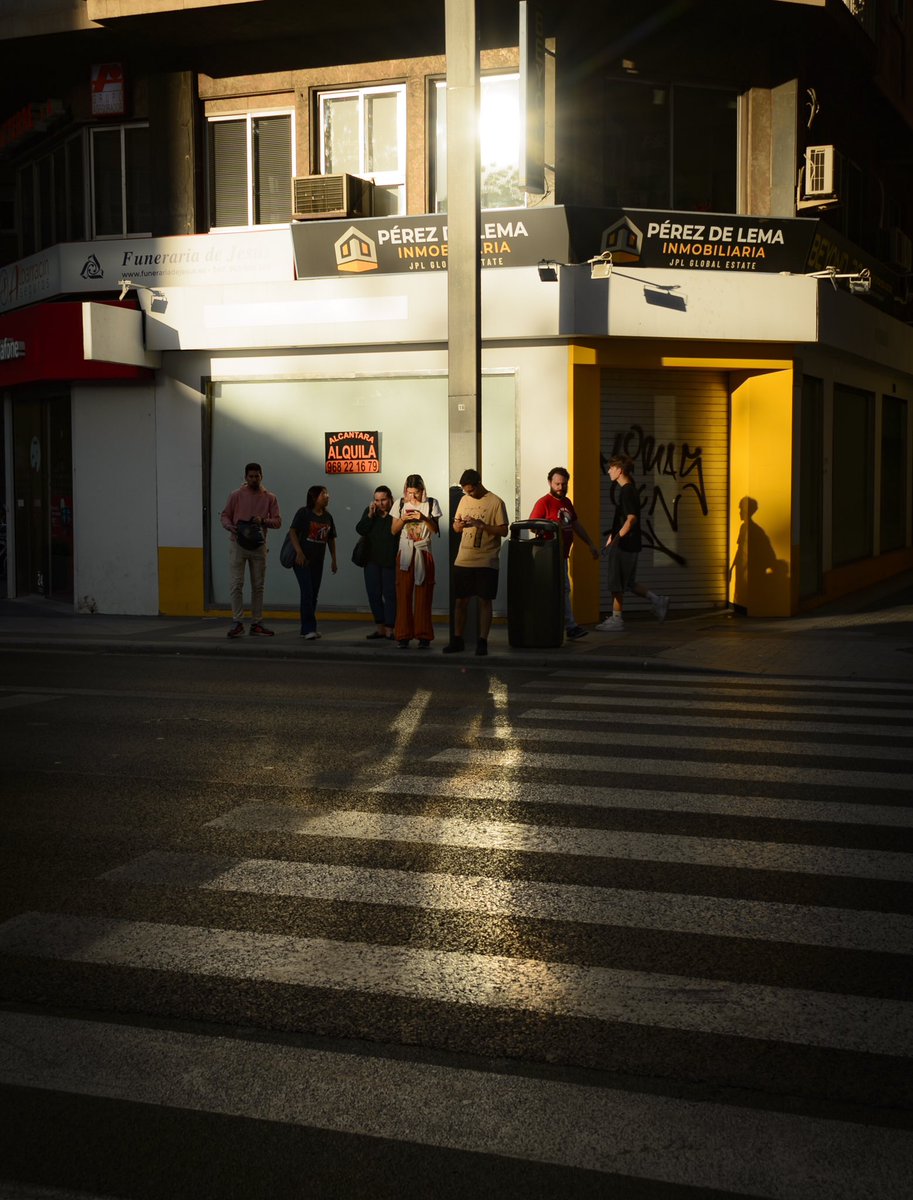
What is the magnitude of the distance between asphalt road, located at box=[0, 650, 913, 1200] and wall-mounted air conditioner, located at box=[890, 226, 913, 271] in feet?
56.5

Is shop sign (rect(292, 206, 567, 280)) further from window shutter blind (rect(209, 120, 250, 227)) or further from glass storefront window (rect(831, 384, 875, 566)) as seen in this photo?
glass storefront window (rect(831, 384, 875, 566))

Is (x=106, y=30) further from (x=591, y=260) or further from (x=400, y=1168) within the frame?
(x=400, y=1168)

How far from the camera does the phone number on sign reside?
18234 millimetres

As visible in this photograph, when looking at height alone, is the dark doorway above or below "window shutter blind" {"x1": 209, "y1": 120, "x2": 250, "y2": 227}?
below

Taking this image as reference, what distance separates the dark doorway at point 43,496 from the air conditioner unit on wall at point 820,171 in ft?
35.1

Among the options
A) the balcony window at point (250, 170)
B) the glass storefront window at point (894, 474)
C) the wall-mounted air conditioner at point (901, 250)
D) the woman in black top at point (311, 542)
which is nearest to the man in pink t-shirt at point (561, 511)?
the woman in black top at point (311, 542)

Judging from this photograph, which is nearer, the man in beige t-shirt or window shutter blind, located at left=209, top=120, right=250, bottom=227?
the man in beige t-shirt

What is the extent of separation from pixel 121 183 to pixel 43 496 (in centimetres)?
479

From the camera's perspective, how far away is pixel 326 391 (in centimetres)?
1839

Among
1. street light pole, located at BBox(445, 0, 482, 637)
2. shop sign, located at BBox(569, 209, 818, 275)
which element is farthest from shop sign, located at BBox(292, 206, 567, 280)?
street light pole, located at BBox(445, 0, 482, 637)

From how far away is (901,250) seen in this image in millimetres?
24734

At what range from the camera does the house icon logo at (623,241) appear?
16969 mm

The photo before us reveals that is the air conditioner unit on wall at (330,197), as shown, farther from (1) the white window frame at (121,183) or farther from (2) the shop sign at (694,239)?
(2) the shop sign at (694,239)

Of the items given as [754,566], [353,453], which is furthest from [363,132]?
[754,566]
